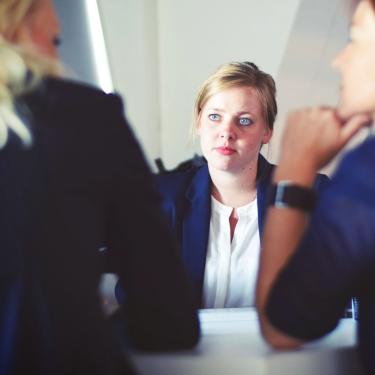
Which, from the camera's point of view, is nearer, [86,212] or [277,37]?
[86,212]

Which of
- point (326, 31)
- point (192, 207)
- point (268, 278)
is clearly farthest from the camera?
point (326, 31)

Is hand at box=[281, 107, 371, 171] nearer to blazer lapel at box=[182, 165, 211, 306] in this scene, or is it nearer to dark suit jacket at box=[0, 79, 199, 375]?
dark suit jacket at box=[0, 79, 199, 375]

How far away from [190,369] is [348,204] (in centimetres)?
29

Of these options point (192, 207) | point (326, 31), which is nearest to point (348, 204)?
point (192, 207)

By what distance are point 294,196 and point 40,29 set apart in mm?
352

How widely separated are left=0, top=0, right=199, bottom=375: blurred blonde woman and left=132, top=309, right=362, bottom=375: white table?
3.2 inches

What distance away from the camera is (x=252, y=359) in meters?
0.51

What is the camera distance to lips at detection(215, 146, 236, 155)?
0.97m

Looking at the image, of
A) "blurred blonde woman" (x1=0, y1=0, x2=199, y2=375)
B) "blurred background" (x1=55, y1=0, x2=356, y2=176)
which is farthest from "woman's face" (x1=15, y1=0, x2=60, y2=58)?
"blurred background" (x1=55, y1=0, x2=356, y2=176)

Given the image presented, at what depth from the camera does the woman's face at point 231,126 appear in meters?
0.96

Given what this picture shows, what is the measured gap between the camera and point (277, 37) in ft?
4.48

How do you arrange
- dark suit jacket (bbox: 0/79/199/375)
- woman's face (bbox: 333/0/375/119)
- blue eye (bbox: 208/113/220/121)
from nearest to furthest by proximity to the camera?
dark suit jacket (bbox: 0/79/199/375), woman's face (bbox: 333/0/375/119), blue eye (bbox: 208/113/220/121)

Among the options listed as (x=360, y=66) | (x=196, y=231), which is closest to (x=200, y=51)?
(x=196, y=231)

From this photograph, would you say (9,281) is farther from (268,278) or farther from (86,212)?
(268,278)
